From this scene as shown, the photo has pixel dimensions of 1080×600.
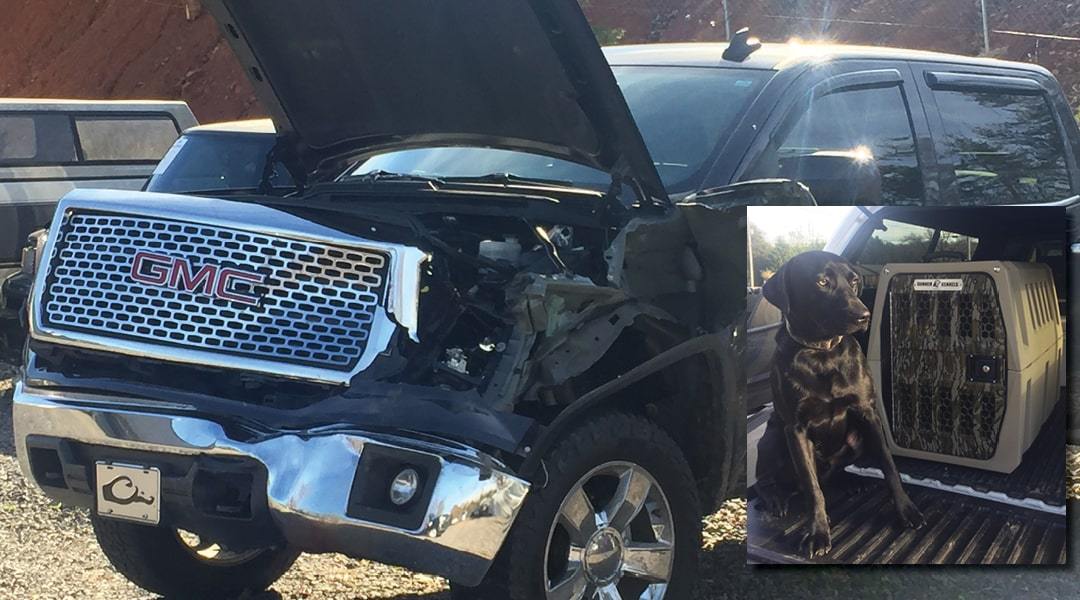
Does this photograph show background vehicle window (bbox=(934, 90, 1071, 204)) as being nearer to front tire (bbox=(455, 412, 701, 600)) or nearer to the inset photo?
the inset photo

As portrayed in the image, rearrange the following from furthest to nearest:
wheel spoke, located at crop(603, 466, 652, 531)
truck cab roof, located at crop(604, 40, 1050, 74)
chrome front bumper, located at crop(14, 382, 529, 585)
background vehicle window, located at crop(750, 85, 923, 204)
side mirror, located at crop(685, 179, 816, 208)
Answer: truck cab roof, located at crop(604, 40, 1050, 74), background vehicle window, located at crop(750, 85, 923, 204), side mirror, located at crop(685, 179, 816, 208), wheel spoke, located at crop(603, 466, 652, 531), chrome front bumper, located at crop(14, 382, 529, 585)

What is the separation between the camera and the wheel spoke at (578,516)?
3482 millimetres

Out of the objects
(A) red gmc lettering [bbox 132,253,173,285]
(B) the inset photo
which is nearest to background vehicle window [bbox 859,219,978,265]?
(B) the inset photo

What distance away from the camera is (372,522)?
319 centimetres

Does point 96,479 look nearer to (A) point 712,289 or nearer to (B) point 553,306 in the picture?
(B) point 553,306

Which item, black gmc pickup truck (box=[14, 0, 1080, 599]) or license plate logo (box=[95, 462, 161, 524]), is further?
license plate logo (box=[95, 462, 161, 524])

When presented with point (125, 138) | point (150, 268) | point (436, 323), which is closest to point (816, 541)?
point (436, 323)

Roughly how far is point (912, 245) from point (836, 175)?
385 mm

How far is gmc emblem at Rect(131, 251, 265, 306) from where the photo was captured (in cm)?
347

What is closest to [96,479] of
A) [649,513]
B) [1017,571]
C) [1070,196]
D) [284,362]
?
[284,362]

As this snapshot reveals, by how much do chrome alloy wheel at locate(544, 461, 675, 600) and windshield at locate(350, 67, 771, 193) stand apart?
1.06 metres

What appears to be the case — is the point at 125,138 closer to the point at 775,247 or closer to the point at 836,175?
the point at 836,175

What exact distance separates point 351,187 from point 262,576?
4.85ft

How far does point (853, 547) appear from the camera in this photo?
4043 millimetres
